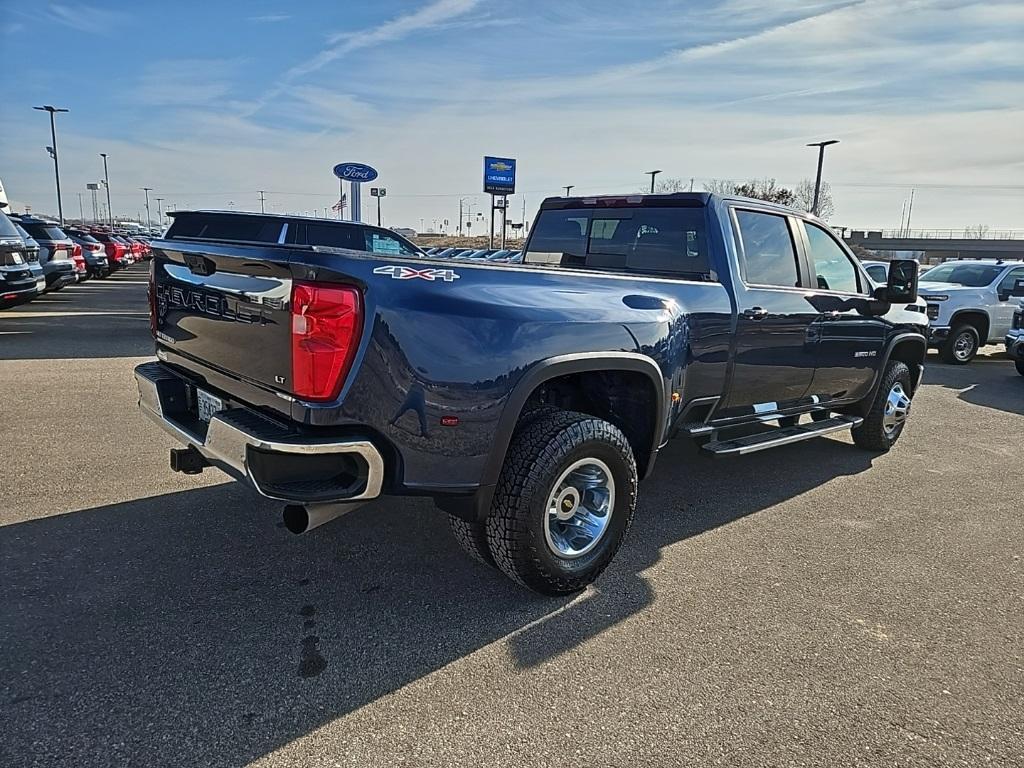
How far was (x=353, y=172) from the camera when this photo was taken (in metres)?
28.0

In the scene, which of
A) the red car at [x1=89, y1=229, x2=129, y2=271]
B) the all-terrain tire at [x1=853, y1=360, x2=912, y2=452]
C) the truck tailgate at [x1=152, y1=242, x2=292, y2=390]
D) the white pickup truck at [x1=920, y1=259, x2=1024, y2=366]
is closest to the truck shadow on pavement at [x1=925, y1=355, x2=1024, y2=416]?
the white pickup truck at [x1=920, y1=259, x2=1024, y2=366]

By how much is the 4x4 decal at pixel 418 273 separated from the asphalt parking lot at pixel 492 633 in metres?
1.51

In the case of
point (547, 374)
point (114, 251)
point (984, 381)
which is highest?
point (547, 374)

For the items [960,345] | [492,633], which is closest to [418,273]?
[492,633]

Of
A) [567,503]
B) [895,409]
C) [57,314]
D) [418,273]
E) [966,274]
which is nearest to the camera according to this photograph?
[418,273]

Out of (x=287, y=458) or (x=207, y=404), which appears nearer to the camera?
(x=287, y=458)

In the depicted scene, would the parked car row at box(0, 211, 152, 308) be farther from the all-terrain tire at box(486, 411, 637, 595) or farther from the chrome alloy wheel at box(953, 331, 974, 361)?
the chrome alloy wheel at box(953, 331, 974, 361)

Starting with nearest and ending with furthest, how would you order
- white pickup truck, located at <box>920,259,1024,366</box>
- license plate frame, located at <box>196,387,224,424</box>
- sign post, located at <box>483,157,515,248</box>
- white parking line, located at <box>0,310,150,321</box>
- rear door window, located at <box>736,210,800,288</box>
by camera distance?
license plate frame, located at <box>196,387,224,424</box> → rear door window, located at <box>736,210,800,288</box> → white pickup truck, located at <box>920,259,1024,366</box> → white parking line, located at <box>0,310,150,321</box> → sign post, located at <box>483,157,515,248</box>

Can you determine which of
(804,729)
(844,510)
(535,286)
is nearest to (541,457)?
(535,286)

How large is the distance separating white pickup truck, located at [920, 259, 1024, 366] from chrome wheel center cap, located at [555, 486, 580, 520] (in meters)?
9.83

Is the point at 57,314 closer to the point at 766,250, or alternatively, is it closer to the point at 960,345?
the point at 766,250

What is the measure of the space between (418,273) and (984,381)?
33.6ft

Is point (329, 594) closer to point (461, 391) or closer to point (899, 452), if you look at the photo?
point (461, 391)

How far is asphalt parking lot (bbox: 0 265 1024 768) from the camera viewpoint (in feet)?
7.87
